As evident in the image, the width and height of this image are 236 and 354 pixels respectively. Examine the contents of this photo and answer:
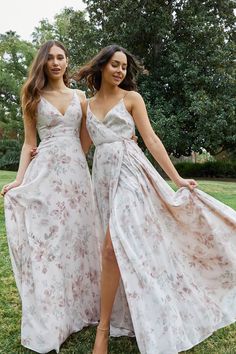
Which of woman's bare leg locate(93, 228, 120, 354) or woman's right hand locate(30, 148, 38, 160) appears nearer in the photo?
woman's bare leg locate(93, 228, 120, 354)

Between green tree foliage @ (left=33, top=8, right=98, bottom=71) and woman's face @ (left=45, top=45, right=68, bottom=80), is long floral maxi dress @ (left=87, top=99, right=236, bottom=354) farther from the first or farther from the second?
green tree foliage @ (left=33, top=8, right=98, bottom=71)

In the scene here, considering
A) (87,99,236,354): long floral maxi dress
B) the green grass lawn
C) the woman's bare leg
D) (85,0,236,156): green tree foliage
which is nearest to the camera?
(87,99,236,354): long floral maxi dress

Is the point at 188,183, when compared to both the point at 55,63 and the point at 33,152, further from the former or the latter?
the point at 55,63

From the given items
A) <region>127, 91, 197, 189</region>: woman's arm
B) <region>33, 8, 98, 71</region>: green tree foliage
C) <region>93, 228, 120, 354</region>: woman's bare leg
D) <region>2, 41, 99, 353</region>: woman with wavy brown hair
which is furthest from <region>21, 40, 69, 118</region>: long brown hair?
<region>33, 8, 98, 71</region>: green tree foliage

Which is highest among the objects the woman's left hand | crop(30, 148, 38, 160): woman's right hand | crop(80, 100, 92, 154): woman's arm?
crop(80, 100, 92, 154): woman's arm

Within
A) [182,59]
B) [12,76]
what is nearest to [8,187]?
[182,59]

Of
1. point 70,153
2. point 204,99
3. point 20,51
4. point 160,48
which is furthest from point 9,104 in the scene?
point 70,153

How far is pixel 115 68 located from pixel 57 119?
0.52m

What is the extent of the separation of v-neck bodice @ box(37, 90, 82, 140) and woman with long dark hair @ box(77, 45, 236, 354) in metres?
0.12

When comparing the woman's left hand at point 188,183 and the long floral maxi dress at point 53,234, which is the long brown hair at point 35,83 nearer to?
the long floral maxi dress at point 53,234

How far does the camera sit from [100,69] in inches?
119

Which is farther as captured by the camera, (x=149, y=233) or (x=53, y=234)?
(x=53, y=234)

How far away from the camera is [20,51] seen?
2367 centimetres

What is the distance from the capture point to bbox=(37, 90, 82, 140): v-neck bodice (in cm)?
311
